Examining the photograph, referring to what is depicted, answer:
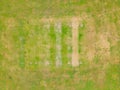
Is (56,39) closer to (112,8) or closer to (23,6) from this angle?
(23,6)

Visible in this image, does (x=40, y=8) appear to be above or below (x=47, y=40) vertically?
above

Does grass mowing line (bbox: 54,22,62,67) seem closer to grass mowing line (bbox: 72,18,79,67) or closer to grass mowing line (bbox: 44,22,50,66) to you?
grass mowing line (bbox: 44,22,50,66)

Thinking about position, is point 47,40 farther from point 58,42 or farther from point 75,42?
point 75,42

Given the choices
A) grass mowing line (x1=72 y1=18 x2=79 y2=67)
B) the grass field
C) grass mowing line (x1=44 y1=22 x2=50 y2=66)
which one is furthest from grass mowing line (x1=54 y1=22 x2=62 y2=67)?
grass mowing line (x1=72 y1=18 x2=79 y2=67)

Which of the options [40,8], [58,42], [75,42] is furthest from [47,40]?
[40,8]

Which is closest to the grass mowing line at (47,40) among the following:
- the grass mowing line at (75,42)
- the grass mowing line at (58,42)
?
the grass mowing line at (58,42)

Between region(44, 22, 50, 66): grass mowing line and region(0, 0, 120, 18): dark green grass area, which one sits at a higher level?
region(0, 0, 120, 18): dark green grass area

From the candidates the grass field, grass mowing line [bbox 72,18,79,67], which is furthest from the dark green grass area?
grass mowing line [bbox 72,18,79,67]

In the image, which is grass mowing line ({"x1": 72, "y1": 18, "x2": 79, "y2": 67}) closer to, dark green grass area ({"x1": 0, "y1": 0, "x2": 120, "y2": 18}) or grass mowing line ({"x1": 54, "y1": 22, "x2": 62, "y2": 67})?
dark green grass area ({"x1": 0, "y1": 0, "x2": 120, "y2": 18})
